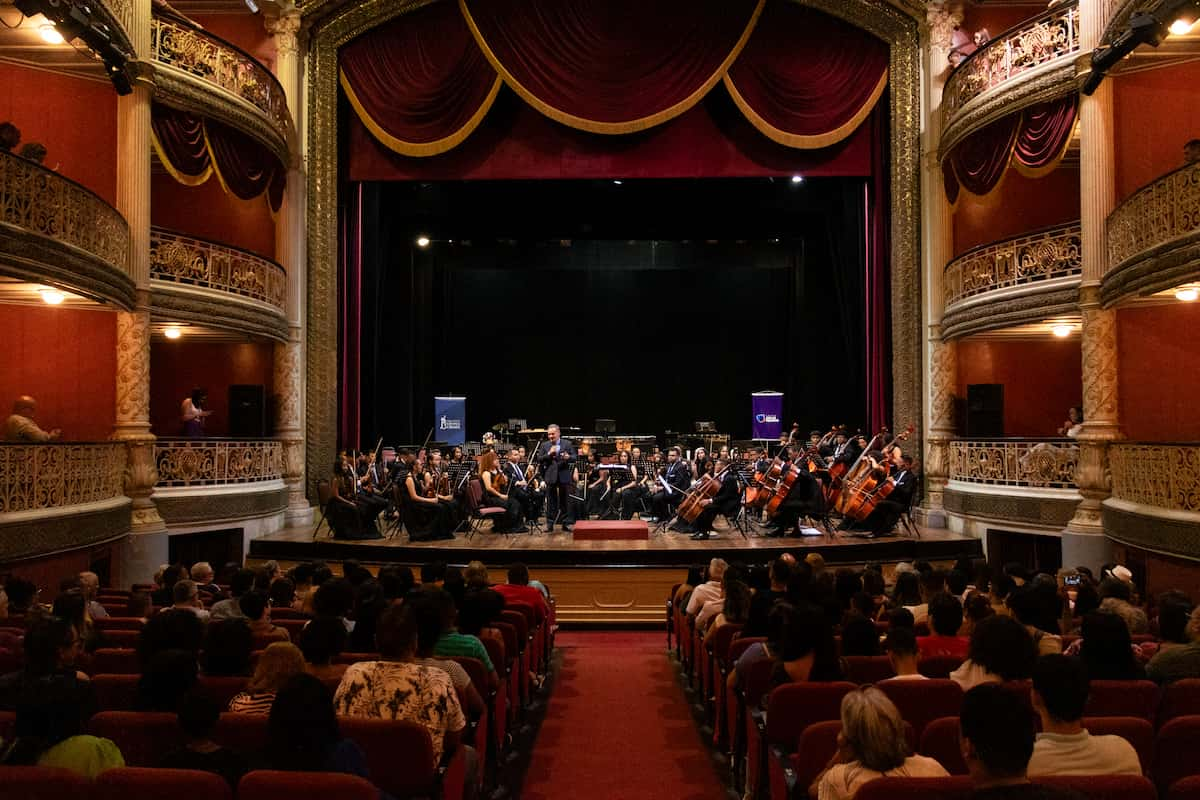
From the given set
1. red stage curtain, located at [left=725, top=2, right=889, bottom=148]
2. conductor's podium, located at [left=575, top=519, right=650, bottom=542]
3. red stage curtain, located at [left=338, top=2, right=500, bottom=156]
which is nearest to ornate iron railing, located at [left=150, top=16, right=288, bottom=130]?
red stage curtain, located at [left=338, top=2, right=500, bottom=156]

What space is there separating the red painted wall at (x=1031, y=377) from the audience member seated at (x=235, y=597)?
11.1m

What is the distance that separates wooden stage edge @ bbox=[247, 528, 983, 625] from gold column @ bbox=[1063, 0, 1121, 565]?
1.44 metres

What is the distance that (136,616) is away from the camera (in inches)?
221

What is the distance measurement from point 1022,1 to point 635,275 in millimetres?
9800

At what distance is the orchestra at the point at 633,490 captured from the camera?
1109cm

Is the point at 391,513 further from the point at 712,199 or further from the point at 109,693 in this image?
the point at 109,693

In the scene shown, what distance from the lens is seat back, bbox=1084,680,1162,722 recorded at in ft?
11.1

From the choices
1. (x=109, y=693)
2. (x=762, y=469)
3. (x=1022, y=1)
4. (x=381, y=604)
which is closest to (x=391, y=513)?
(x=762, y=469)

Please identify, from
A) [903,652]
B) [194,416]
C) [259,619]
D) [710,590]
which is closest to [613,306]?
[194,416]

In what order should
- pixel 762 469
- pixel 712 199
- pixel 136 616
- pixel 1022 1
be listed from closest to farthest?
1. pixel 136 616
2. pixel 762 469
3. pixel 1022 1
4. pixel 712 199

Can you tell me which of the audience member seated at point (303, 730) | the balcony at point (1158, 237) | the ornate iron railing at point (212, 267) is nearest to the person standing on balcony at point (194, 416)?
the ornate iron railing at point (212, 267)

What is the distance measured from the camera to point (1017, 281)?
453 inches

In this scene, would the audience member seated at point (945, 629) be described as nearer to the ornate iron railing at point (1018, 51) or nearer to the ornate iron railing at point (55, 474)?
the ornate iron railing at point (55, 474)

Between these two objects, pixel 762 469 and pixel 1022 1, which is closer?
pixel 762 469
